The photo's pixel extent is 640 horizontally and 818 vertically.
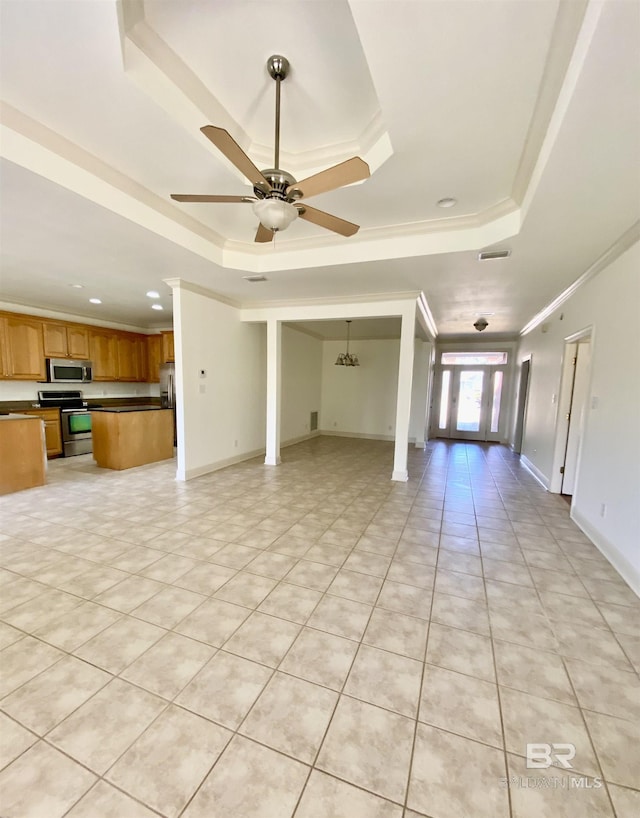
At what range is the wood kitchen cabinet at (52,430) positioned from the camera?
5.59 metres

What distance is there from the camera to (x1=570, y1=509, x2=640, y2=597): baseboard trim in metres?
2.34

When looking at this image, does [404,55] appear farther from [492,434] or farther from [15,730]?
[492,434]

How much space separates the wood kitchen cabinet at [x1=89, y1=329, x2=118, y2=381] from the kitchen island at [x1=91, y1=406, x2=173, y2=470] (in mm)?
1725

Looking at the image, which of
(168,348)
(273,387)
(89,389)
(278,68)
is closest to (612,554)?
(278,68)

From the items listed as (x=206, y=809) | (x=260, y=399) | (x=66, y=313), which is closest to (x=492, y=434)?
(x=260, y=399)

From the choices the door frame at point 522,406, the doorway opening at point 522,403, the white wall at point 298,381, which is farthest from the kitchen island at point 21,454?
the doorway opening at point 522,403

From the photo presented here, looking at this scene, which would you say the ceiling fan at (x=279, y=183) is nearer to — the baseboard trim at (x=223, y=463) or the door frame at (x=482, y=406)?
the baseboard trim at (x=223, y=463)

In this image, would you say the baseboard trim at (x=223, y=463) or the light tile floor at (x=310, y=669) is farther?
the baseboard trim at (x=223, y=463)

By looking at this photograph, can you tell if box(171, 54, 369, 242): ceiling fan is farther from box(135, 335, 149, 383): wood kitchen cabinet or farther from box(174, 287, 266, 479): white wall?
box(135, 335, 149, 383): wood kitchen cabinet

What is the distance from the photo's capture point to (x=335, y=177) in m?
1.76

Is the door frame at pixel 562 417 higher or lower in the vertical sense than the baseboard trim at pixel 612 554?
higher

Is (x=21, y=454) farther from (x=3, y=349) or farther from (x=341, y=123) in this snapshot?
(x=341, y=123)

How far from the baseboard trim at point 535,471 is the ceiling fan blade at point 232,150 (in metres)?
4.90

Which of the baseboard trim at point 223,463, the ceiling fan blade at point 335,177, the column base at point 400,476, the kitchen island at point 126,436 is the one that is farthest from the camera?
the kitchen island at point 126,436
